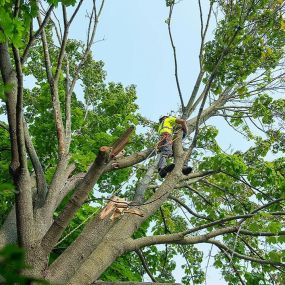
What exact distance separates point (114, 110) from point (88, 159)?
17.9 feet

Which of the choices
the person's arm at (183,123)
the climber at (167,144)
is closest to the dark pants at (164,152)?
the climber at (167,144)

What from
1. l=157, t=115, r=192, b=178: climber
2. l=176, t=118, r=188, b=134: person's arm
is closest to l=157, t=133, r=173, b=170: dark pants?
l=157, t=115, r=192, b=178: climber

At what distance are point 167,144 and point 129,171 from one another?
3148mm

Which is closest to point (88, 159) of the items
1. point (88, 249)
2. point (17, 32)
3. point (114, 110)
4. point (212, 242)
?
point (212, 242)

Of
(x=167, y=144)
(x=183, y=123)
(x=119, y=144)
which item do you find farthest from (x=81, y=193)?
(x=183, y=123)

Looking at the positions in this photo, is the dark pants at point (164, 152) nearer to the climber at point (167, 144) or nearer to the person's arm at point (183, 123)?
the climber at point (167, 144)

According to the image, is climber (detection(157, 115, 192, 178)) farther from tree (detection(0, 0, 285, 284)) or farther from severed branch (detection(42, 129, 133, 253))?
severed branch (detection(42, 129, 133, 253))

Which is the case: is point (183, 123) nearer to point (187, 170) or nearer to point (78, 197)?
point (187, 170)

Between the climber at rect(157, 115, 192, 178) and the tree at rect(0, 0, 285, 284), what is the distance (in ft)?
0.60

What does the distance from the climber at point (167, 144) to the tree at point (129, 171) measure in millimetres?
184

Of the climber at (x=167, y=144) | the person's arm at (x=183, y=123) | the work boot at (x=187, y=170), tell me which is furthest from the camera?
the person's arm at (x=183, y=123)

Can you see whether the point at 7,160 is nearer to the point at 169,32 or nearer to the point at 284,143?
the point at 169,32

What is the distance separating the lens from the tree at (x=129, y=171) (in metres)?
4.24

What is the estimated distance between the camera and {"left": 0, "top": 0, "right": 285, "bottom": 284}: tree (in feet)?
13.9
